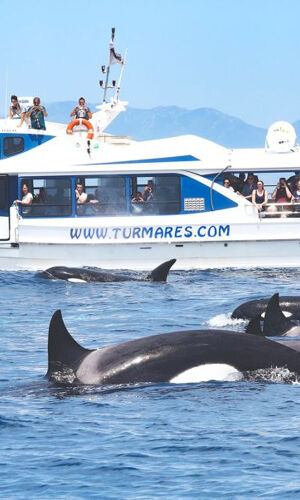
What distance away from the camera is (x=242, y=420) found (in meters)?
11.3

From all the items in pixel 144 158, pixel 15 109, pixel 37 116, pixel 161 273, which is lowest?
pixel 161 273

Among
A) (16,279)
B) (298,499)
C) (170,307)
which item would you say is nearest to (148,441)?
(298,499)

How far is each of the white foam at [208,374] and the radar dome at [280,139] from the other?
17184mm

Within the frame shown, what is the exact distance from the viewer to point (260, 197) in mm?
28188

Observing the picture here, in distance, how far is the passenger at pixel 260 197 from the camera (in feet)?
92.0

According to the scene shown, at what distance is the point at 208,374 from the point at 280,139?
17528 mm

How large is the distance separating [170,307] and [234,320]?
2702 mm

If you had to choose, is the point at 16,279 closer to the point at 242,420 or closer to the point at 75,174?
the point at 75,174

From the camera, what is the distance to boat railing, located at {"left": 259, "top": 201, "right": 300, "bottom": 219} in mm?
27797

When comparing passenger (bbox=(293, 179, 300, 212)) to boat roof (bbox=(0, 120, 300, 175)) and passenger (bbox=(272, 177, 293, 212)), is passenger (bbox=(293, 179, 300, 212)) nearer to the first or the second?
passenger (bbox=(272, 177, 293, 212))

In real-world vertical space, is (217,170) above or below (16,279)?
above

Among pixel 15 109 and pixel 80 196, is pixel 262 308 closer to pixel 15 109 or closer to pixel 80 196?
pixel 80 196

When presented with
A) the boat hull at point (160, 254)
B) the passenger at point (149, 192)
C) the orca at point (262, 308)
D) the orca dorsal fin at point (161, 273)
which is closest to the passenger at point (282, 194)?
the boat hull at point (160, 254)

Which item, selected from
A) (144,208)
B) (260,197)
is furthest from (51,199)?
(260,197)
